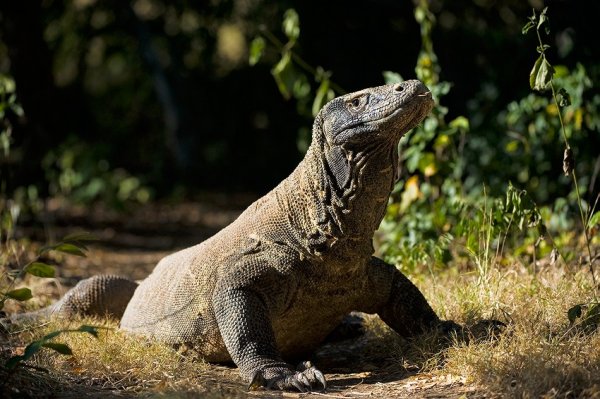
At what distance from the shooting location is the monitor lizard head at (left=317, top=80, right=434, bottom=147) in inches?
174

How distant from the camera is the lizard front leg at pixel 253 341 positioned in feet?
14.6

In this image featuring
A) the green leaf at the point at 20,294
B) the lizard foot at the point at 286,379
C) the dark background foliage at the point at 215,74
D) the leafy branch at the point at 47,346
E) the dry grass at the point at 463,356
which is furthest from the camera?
the dark background foliage at the point at 215,74

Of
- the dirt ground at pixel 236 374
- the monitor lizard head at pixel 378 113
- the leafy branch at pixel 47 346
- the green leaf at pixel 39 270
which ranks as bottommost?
the dirt ground at pixel 236 374

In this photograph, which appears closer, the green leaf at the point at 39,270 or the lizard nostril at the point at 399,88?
the green leaf at the point at 39,270

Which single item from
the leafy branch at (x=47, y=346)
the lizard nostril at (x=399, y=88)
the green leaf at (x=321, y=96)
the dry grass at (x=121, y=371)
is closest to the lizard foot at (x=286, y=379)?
the dry grass at (x=121, y=371)

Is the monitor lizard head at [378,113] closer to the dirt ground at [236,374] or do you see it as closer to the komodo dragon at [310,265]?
the komodo dragon at [310,265]

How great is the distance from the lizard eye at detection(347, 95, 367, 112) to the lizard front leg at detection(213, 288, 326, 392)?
1050mm

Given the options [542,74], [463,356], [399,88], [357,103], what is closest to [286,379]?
[463,356]

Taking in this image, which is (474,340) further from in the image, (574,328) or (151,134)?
(151,134)

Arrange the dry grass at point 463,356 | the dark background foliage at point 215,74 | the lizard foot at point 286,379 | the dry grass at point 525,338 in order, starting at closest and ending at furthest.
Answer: the dry grass at point 525,338 < the dry grass at point 463,356 < the lizard foot at point 286,379 < the dark background foliage at point 215,74

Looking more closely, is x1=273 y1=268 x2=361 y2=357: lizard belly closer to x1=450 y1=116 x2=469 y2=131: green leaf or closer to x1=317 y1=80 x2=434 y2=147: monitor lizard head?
x1=317 y1=80 x2=434 y2=147: monitor lizard head

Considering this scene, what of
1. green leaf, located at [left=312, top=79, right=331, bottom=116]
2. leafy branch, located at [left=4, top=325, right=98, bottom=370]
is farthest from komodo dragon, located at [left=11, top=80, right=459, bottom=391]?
green leaf, located at [left=312, top=79, right=331, bottom=116]

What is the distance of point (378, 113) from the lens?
4.46 meters

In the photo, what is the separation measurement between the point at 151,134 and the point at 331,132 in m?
11.3
